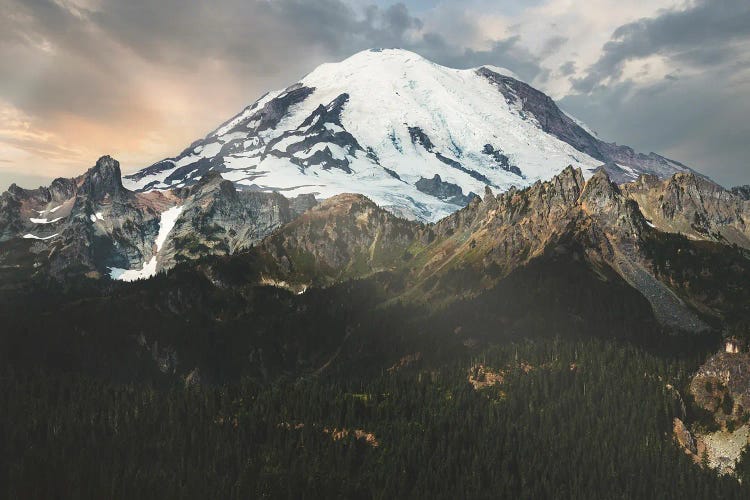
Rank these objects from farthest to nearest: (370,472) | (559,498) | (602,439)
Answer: (602,439), (370,472), (559,498)

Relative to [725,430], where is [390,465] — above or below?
below

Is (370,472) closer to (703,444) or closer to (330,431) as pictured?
(330,431)

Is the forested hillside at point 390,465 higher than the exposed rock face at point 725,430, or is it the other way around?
the exposed rock face at point 725,430

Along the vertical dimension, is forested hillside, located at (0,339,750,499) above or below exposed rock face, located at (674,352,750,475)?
below

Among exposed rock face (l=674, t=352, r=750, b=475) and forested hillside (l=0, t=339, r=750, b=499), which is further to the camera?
exposed rock face (l=674, t=352, r=750, b=475)

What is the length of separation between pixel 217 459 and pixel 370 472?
43920 millimetres

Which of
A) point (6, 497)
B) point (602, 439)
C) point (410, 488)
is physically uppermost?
point (602, 439)

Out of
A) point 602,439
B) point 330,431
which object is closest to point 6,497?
point 330,431

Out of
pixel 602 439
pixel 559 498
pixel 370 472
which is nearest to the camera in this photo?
pixel 559 498

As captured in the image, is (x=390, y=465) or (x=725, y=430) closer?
(x=390, y=465)

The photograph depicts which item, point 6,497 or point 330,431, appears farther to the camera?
point 330,431

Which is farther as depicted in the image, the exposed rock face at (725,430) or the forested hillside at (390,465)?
the exposed rock face at (725,430)

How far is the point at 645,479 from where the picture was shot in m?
174

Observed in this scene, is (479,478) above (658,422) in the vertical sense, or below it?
below
